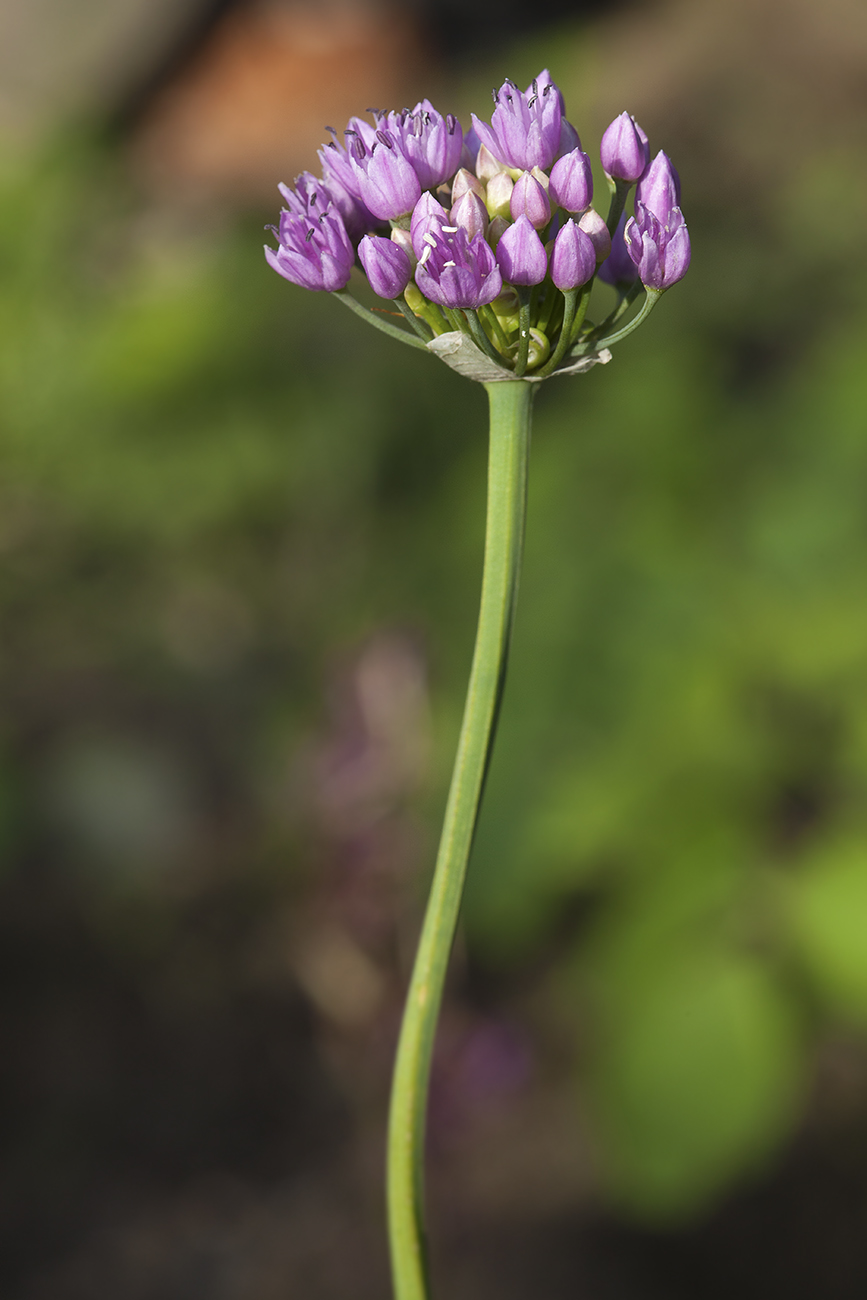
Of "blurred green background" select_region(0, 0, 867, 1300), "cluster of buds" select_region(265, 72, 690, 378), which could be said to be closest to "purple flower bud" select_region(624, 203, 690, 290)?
"cluster of buds" select_region(265, 72, 690, 378)

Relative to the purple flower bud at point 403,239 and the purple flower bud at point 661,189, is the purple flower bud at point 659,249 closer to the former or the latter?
the purple flower bud at point 661,189

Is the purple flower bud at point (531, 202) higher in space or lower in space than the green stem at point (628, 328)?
higher

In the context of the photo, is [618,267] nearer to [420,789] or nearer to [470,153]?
[470,153]

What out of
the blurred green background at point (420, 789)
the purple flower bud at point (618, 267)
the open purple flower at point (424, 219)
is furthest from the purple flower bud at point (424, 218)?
the blurred green background at point (420, 789)

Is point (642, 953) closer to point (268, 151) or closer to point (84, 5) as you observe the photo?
point (268, 151)

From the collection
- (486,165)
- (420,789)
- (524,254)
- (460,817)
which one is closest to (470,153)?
(486,165)

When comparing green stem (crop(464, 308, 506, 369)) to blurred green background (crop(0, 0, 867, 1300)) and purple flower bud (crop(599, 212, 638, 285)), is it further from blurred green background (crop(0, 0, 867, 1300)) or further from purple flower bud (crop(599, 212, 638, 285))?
blurred green background (crop(0, 0, 867, 1300))

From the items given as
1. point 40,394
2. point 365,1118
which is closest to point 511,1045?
point 365,1118
